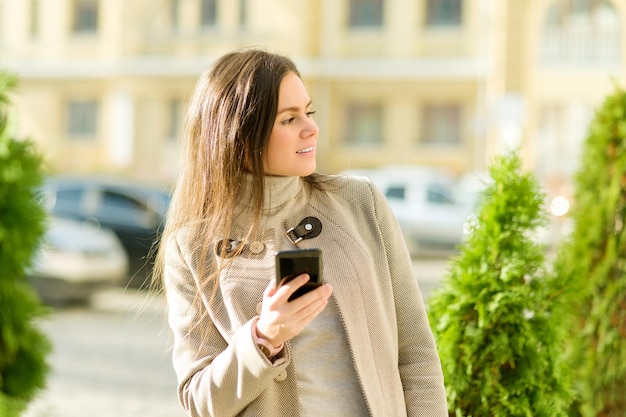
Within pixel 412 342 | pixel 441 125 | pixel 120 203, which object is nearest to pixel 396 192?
pixel 120 203

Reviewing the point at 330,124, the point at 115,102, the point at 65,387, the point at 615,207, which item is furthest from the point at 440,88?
the point at 615,207

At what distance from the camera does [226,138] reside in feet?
7.30

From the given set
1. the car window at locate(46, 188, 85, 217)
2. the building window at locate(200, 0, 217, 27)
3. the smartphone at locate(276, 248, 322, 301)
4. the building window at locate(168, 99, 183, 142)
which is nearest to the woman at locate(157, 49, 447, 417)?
the smartphone at locate(276, 248, 322, 301)

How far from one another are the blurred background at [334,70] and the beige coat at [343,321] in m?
29.5

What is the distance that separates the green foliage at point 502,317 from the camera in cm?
291

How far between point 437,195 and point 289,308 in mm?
18548

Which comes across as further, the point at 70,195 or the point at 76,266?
the point at 70,195

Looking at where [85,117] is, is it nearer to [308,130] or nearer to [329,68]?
[329,68]

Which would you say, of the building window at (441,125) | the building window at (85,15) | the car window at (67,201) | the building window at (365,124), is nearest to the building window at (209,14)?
the building window at (85,15)

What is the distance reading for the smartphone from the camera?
1885 mm

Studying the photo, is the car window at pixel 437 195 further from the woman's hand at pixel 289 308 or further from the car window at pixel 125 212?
the woman's hand at pixel 289 308

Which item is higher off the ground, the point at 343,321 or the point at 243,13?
the point at 243,13

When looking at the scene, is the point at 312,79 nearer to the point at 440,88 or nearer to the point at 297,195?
the point at 440,88

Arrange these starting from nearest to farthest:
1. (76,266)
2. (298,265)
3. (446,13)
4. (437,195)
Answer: (298,265) → (76,266) → (437,195) → (446,13)
